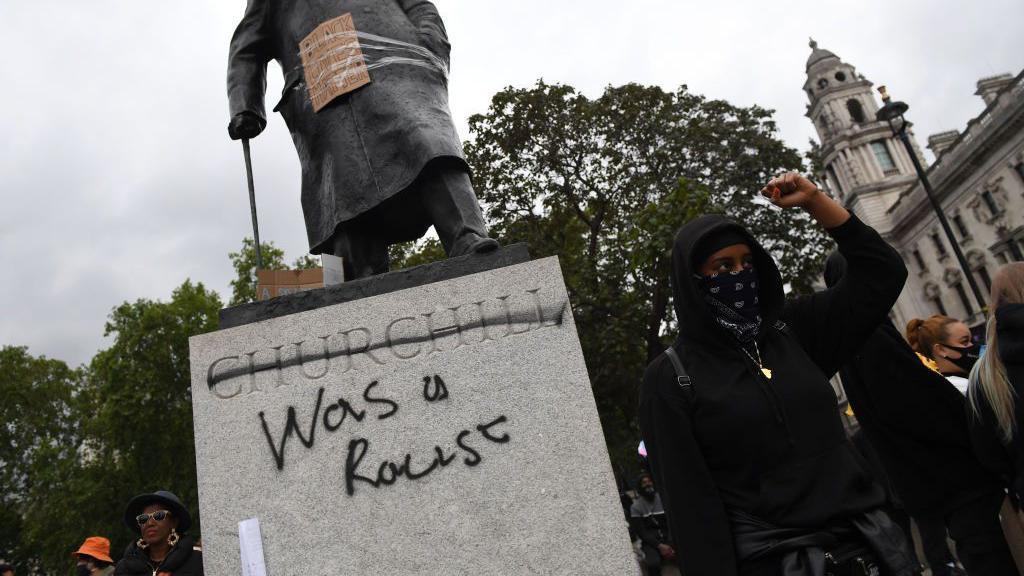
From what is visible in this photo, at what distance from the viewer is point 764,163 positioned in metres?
18.0

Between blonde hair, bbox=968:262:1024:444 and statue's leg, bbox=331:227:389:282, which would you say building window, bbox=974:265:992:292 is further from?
statue's leg, bbox=331:227:389:282

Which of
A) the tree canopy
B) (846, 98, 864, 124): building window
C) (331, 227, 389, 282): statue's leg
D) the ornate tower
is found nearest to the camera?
(331, 227, 389, 282): statue's leg

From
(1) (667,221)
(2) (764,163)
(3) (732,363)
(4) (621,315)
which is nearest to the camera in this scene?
(3) (732,363)

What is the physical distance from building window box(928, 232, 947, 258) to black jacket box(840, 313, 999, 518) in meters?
44.8

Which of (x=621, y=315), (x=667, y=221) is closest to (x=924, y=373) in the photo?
(x=667, y=221)

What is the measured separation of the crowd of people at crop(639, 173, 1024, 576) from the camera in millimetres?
1883

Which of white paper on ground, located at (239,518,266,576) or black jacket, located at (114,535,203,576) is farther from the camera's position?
black jacket, located at (114,535,203,576)

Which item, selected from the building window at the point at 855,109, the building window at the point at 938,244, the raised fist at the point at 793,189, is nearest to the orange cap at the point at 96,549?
the raised fist at the point at 793,189

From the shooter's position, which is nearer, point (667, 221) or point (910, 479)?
point (910, 479)

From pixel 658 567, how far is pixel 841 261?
6.94 metres

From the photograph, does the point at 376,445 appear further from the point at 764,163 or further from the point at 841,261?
the point at 764,163

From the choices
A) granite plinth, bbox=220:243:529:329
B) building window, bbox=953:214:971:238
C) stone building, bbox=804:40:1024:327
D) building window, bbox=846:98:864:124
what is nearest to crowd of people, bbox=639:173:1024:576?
granite plinth, bbox=220:243:529:329

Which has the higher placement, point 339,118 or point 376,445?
point 339,118

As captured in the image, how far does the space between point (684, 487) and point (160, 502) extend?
3378mm
